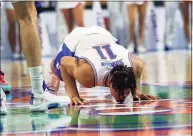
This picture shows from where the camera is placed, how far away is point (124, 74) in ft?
17.4

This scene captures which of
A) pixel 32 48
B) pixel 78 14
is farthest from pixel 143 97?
pixel 78 14

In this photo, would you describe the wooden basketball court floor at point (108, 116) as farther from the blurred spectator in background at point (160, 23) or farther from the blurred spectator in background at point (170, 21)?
the blurred spectator in background at point (160, 23)

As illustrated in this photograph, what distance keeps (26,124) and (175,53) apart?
8.07 meters

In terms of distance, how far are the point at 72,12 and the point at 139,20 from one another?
1490 mm

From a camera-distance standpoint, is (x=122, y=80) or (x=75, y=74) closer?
(x=122, y=80)

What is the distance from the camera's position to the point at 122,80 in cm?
528

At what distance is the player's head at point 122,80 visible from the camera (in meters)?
5.29

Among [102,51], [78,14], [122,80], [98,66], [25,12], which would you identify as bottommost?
[122,80]

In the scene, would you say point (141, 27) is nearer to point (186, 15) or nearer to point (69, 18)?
point (186, 15)

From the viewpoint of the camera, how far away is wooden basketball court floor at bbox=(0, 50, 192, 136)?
14.0 ft

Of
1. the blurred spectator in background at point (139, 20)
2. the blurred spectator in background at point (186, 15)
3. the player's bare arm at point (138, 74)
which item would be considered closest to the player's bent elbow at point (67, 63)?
the player's bare arm at point (138, 74)

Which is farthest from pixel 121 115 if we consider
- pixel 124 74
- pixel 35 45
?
pixel 35 45

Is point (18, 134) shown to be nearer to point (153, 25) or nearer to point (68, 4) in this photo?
point (68, 4)

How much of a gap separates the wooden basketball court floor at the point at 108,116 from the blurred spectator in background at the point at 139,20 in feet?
16.0
